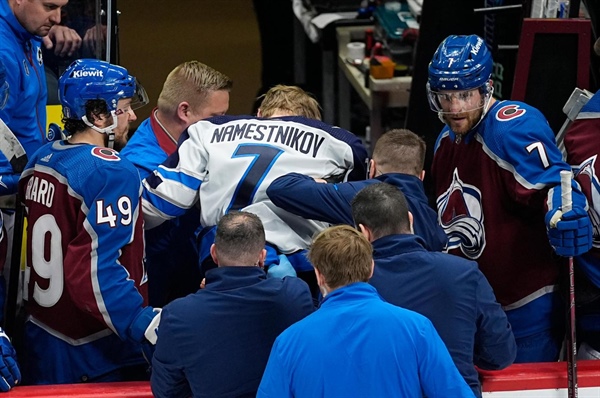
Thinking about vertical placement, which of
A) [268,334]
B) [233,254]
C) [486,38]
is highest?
[233,254]

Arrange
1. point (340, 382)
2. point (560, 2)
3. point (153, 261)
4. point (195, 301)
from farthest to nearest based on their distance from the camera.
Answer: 1. point (560, 2)
2. point (153, 261)
3. point (195, 301)
4. point (340, 382)

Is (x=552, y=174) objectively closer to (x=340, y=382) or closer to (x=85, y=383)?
(x=340, y=382)

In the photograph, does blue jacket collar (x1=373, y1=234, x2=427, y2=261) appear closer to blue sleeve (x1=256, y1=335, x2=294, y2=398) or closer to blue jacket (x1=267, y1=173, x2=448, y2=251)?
blue jacket (x1=267, y1=173, x2=448, y2=251)

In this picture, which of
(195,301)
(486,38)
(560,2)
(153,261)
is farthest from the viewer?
(486,38)

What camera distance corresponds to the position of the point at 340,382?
115 inches

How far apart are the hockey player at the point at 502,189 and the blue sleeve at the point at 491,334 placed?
0.40 meters

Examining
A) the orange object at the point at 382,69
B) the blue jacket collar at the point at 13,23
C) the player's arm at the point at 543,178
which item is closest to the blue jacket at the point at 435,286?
the player's arm at the point at 543,178

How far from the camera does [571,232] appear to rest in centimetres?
357

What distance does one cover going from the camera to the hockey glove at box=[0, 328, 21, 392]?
11.6 ft

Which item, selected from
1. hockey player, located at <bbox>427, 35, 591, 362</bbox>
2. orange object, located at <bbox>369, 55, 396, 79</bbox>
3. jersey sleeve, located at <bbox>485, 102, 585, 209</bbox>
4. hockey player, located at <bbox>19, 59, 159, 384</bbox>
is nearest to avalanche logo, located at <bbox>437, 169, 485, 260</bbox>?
hockey player, located at <bbox>427, 35, 591, 362</bbox>

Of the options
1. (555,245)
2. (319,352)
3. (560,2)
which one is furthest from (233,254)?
(560,2)

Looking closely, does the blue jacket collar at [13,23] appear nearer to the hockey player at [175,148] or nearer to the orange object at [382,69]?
the hockey player at [175,148]

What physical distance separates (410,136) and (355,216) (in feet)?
1.62

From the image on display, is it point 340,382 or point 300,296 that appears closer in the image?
point 340,382
